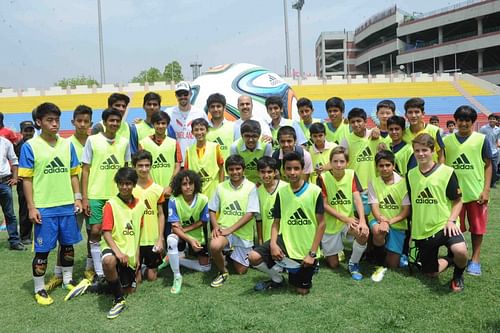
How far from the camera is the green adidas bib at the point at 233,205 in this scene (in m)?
4.56

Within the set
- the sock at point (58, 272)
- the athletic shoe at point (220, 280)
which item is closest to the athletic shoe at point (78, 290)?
the sock at point (58, 272)

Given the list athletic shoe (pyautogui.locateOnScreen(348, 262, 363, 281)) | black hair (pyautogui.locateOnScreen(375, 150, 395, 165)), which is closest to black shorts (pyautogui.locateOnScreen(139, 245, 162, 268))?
athletic shoe (pyautogui.locateOnScreen(348, 262, 363, 281))

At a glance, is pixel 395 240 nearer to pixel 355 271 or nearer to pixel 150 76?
pixel 355 271

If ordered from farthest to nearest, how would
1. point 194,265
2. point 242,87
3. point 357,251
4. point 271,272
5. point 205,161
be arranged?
point 242,87
point 205,161
point 194,265
point 357,251
point 271,272

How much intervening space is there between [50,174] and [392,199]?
11.8 feet

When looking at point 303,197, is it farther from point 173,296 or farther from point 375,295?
point 173,296

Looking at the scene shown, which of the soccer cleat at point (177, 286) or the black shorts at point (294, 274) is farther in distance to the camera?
the soccer cleat at point (177, 286)

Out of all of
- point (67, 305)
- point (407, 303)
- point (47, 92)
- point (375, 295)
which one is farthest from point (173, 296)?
point (47, 92)

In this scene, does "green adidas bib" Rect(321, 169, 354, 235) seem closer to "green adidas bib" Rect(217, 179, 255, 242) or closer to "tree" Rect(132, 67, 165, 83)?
"green adidas bib" Rect(217, 179, 255, 242)

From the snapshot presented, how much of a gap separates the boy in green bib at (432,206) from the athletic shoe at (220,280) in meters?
2.02

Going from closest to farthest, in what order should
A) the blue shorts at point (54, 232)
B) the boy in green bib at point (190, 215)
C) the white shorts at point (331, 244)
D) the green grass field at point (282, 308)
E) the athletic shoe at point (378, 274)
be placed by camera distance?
the green grass field at point (282, 308) → the blue shorts at point (54, 232) → the athletic shoe at point (378, 274) → the boy in green bib at point (190, 215) → the white shorts at point (331, 244)

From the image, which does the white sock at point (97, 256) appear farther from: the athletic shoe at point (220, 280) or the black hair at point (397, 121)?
the black hair at point (397, 121)

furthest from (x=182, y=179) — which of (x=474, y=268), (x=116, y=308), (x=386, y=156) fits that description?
(x=474, y=268)

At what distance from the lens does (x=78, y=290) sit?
4160 mm
